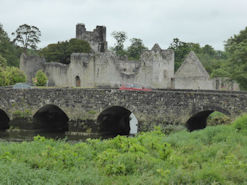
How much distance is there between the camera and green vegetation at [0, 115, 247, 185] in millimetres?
7289

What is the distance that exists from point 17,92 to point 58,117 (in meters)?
4.11

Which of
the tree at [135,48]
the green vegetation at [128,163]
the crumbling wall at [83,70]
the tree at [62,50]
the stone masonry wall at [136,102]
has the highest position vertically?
the tree at [135,48]

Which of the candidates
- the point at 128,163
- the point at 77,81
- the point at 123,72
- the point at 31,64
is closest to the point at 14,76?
the point at 77,81

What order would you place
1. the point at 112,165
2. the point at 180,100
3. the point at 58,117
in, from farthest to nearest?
the point at 58,117
the point at 180,100
the point at 112,165

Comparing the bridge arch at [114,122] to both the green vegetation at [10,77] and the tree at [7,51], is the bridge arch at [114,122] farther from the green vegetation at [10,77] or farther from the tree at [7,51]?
the tree at [7,51]

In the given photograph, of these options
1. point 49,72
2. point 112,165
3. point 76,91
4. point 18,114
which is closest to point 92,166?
point 112,165

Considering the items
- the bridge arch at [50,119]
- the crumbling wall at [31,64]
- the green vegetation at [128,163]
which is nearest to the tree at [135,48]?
the crumbling wall at [31,64]

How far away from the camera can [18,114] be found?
2336cm

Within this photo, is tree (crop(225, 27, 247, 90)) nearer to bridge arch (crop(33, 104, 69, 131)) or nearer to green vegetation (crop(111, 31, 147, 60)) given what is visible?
bridge arch (crop(33, 104, 69, 131))

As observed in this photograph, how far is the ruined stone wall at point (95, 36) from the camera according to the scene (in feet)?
212

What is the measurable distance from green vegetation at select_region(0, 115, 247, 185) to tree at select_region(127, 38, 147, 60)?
217ft

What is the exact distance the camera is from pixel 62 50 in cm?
5222

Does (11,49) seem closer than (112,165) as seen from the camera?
No

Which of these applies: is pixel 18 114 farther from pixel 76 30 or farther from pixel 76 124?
pixel 76 30
